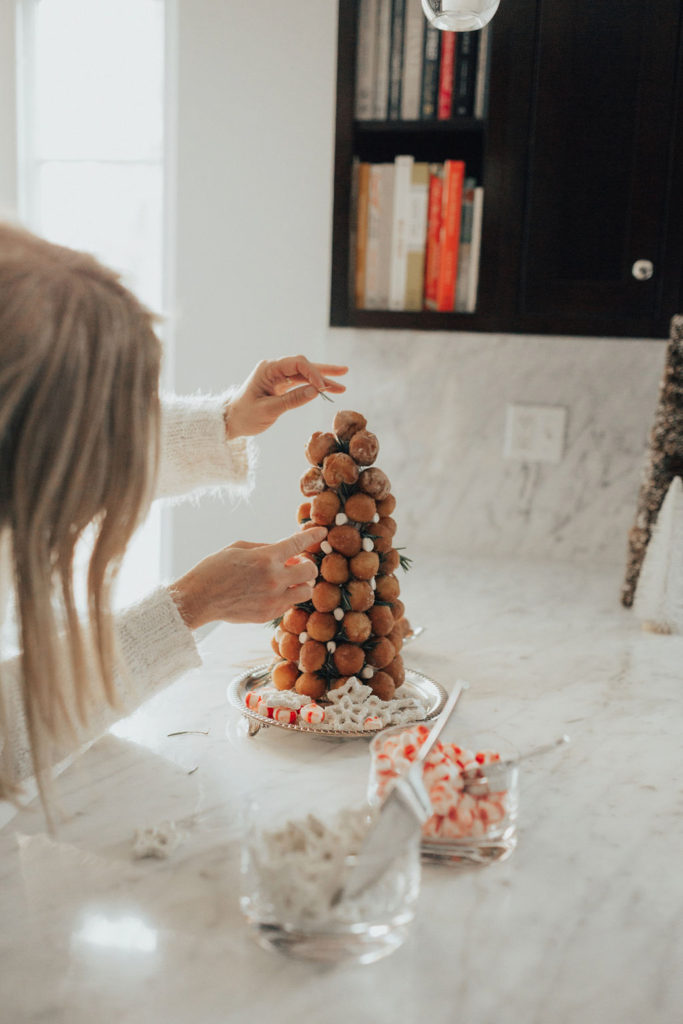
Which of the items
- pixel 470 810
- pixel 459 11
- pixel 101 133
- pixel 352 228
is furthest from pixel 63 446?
pixel 101 133

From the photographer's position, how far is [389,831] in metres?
0.67

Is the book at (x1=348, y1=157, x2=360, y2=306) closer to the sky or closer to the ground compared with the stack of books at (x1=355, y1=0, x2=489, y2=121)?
closer to the ground

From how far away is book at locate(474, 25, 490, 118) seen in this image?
5.23 ft

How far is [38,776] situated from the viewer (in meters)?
0.74

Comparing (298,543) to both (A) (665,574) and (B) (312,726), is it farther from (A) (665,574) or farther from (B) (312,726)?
(A) (665,574)

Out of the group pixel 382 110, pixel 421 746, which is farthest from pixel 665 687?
pixel 382 110

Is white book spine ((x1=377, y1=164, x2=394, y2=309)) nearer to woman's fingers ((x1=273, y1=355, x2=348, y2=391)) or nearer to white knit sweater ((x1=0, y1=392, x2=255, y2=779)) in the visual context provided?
woman's fingers ((x1=273, y1=355, x2=348, y2=391))

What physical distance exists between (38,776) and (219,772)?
0.85 ft

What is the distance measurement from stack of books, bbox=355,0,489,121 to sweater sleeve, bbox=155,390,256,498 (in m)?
0.74

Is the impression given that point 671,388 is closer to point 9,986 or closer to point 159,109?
point 9,986

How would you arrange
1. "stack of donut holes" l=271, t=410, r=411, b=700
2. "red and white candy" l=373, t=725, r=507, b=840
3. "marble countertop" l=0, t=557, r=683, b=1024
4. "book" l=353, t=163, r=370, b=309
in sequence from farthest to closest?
"book" l=353, t=163, r=370, b=309, "stack of donut holes" l=271, t=410, r=411, b=700, "red and white candy" l=373, t=725, r=507, b=840, "marble countertop" l=0, t=557, r=683, b=1024

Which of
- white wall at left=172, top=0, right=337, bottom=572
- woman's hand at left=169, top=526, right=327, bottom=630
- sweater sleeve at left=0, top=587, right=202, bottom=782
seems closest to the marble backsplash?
white wall at left=172, top=0, right=337, bottom=572

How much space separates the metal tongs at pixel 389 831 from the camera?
63 cm

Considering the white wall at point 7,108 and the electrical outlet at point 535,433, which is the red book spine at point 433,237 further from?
the white wall at point 7,108
